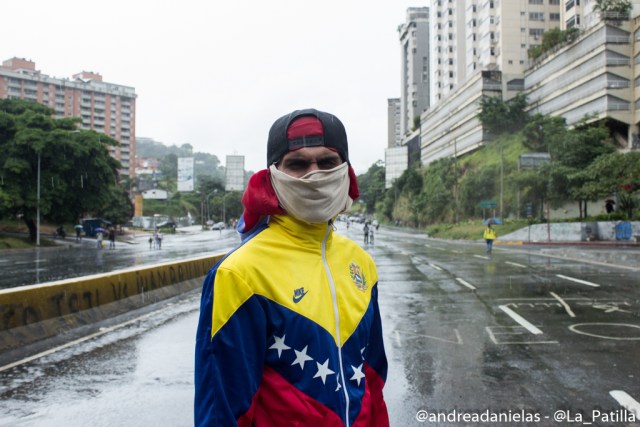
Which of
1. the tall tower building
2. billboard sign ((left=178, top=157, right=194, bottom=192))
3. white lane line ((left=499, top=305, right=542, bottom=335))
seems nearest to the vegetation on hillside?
white lane line ((left=499, top=305, right=542, bottom=335))

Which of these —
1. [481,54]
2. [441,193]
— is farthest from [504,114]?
[481,54]

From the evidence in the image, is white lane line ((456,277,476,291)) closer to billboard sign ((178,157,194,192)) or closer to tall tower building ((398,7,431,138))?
billboard sign ((178,157,194,192))

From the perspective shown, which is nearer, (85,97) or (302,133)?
(302,133)

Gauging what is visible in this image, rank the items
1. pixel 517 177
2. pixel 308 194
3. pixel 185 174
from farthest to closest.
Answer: pixel 185 174 < pixel 517 177 < pixel 308 194

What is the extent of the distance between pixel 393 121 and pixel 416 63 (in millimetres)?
49165

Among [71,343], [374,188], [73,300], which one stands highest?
[374,188]

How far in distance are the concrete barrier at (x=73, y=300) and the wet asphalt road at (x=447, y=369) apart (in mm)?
710

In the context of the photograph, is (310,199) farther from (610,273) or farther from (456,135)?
(456,135)

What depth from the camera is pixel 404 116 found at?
489ft

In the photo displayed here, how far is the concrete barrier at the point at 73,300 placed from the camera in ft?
24.4

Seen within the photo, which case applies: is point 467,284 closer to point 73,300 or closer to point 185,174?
point 73,300

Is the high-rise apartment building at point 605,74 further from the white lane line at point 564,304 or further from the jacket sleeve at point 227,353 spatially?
the jacket sleeve at point 227,353

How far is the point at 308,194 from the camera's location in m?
2.16

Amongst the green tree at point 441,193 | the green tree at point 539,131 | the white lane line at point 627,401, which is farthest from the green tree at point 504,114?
the white lane line at point 627,401
